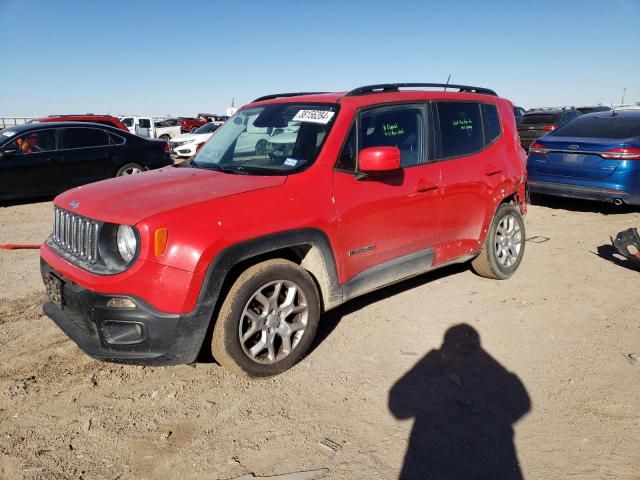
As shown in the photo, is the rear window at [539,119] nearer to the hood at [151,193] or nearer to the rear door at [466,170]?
the rear door at [466,170]

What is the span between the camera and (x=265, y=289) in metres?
3.18

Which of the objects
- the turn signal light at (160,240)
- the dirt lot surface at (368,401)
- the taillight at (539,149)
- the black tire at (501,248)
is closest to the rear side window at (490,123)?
the black tire at (501,248)

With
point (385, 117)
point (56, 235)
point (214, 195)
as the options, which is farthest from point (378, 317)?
point (56, 235)

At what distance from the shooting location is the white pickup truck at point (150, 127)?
1046 inches

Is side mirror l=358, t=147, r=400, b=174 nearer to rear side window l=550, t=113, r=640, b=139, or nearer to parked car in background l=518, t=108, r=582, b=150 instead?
rear side window l=550, t=113, r=640, b=139

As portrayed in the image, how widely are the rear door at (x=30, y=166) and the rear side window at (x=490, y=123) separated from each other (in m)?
8.00

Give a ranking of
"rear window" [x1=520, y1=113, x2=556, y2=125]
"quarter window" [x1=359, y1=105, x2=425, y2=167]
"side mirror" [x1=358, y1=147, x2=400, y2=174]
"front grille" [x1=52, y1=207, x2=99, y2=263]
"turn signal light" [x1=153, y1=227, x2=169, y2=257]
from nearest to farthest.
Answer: "turn signal light" [x1=153, y1=227, x2=169, y2=257] → "front grille" [x1=52, y1=207, x2=99, y2=263] → "side mirror" [x1=358, y1=147, x2=400, y2=174] → "quarter window" [x1=359, y1=105, x2=425, y2=167] → "rear window" [x1=520, y1=113, x2=556, y2=125]

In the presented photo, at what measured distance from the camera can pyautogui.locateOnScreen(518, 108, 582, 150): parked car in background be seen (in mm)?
14531

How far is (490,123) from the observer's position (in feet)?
16.1

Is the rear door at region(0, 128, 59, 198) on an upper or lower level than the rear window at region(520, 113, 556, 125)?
lower

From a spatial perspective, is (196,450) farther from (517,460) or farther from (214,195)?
(517,460)

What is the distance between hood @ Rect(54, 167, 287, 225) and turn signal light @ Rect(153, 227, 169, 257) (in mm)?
127

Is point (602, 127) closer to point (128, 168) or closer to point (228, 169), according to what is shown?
point (228, 169)

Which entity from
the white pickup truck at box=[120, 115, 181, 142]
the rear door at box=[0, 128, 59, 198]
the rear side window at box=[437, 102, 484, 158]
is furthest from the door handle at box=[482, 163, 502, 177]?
the white pickup truck at box=[120, 115, 181, 142]
